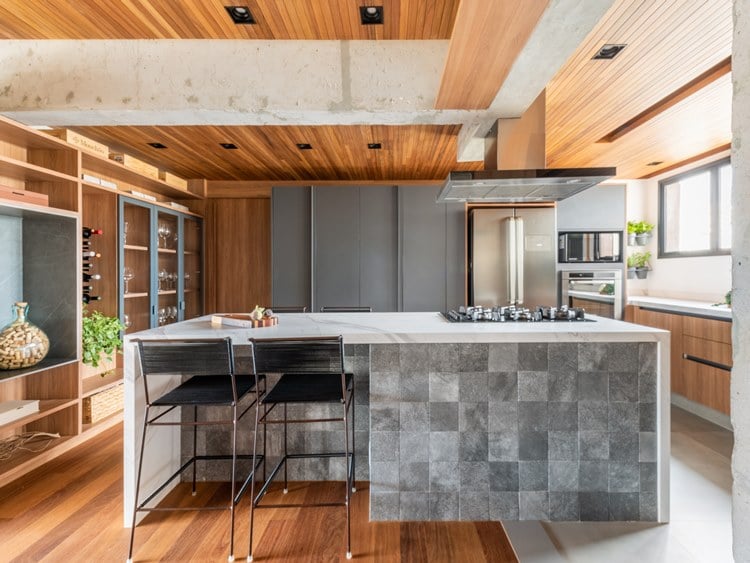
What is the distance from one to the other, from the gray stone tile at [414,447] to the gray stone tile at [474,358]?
0.41m

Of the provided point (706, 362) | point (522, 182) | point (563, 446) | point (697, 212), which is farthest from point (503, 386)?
point (697, 212)

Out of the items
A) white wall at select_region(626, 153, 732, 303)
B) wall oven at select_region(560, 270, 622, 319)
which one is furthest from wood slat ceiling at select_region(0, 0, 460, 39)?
white wall at select_region(626, 153, 732, 303)

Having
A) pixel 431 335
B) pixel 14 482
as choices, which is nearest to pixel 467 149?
pixel 431 335

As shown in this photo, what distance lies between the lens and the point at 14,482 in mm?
2590

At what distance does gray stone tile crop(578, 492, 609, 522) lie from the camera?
2.19 metres

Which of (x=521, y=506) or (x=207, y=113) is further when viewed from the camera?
(x=207, y=113)

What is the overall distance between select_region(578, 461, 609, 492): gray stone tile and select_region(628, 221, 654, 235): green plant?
3.97 metres

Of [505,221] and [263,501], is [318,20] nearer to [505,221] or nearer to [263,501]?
[263,501]

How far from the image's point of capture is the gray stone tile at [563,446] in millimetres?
2201

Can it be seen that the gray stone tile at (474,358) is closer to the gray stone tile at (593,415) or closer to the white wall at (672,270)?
the gray stone tile at (593,415)

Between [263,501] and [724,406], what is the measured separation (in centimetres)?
359

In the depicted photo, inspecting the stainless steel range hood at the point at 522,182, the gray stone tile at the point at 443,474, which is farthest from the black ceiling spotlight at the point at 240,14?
the gray stone tile at the point at 443,474

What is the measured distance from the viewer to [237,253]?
5.43m

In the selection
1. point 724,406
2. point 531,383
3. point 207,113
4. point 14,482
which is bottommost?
point 14,482
